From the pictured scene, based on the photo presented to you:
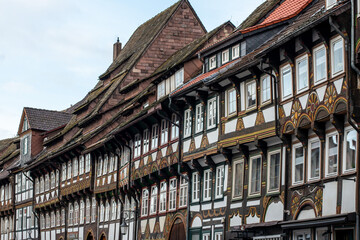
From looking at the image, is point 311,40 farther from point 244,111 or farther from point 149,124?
point 149,124

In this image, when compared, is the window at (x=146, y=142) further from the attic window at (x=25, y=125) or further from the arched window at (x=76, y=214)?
the attic window at (x=25, y=125)

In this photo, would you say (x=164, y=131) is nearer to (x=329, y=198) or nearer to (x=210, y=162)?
(x=210, y=162)

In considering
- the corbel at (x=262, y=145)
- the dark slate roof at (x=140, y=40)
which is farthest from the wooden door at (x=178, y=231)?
the dark slate roof at (x=140, y=40)

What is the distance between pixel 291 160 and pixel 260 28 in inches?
297

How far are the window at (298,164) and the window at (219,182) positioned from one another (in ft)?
20.2

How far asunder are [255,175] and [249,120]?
187 centimetres

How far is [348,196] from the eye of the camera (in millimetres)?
22594

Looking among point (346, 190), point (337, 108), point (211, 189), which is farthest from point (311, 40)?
point (211, 189)

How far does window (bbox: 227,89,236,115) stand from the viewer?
101 ft

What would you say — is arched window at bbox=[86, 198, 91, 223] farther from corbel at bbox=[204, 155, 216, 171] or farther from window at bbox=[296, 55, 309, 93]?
window at bbox=[296, 55, 309, 93]

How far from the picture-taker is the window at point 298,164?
84.7 ft

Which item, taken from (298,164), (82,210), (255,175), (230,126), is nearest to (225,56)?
(230,126)

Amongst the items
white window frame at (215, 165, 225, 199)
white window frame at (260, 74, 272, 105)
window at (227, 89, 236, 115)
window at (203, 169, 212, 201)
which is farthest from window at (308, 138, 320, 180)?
window at (203, 169, 212, 201)

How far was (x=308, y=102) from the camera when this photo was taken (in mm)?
25047
